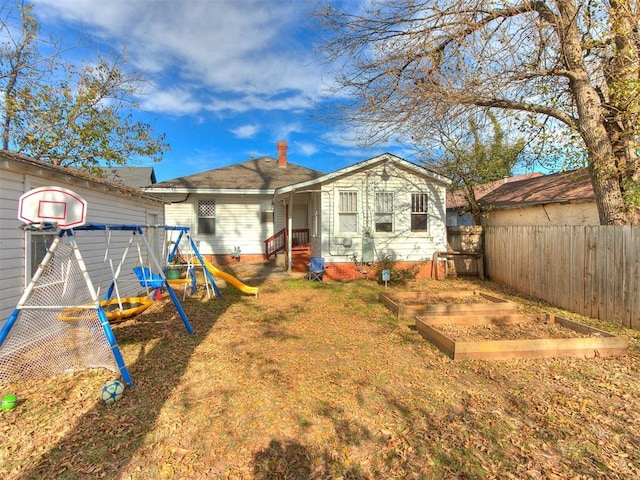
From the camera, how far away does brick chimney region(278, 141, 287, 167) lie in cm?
1819

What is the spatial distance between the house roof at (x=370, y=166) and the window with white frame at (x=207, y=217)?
15.0 feet

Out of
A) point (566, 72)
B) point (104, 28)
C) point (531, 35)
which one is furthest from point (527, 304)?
point (104, 28)

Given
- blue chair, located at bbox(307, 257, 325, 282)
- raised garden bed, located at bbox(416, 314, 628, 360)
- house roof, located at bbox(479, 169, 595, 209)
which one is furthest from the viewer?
blue chair, located at bbox(307, 257, 325, 282)

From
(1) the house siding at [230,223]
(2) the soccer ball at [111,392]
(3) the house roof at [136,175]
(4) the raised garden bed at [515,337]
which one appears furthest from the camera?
(3) the house roof at [136,175]

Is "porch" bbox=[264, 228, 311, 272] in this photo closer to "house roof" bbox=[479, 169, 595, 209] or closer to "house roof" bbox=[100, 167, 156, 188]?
"house roof" bbox=[479, 169, 595, 209]

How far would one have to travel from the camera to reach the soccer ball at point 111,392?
3.58m

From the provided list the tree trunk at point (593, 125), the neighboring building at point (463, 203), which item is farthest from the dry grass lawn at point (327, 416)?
the neighboring building at point (463, 203)

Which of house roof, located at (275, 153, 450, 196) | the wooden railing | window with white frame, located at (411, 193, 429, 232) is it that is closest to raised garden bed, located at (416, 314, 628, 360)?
window with white frame, located at (411, 193, 429, 232)

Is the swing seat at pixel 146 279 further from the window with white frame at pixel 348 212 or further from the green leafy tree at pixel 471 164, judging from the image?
the green leafy tree at pixel 471 164

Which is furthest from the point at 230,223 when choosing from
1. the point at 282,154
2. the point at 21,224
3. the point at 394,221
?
the point at 21,224

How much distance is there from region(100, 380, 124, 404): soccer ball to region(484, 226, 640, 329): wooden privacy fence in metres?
8.22

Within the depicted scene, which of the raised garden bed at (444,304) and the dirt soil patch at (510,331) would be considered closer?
the dirt soil patch at (510,331)

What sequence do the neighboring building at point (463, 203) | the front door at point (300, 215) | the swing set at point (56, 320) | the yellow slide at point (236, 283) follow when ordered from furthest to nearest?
the front door at point (300, 215), the neighboring building at point (463, 203), the yellow slide at point (236, 283), the swing set at point (56, 320)

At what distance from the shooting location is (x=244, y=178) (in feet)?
50.8
